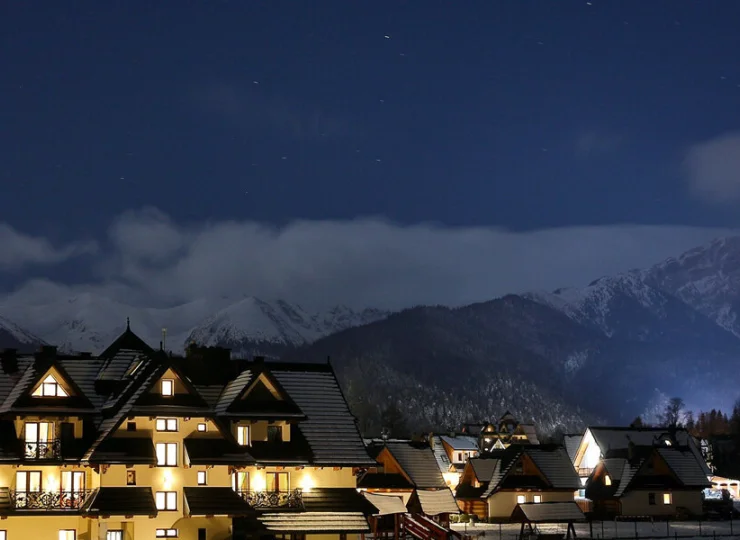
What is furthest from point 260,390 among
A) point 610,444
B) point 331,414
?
point 610,444

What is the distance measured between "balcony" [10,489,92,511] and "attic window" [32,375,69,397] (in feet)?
16.6

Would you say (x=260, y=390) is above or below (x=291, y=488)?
above

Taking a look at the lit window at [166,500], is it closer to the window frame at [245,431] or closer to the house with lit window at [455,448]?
the window frame at [245,431]

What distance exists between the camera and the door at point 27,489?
62769 millimetres

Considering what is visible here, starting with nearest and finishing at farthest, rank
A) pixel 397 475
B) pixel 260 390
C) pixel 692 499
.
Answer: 1. pixel 260 390
2. pixel 397 475
3. pixel 692 499

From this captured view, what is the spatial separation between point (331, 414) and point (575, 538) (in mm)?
22536

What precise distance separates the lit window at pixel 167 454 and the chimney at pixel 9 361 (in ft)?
31.5

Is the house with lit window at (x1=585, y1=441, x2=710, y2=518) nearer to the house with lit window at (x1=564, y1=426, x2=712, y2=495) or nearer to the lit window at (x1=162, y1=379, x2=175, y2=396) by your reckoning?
the house with lit window at (x1=564, y1=426, x2=712, y2=495)

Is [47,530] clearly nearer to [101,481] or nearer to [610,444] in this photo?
[101,481]

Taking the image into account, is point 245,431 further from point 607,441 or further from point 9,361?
point 607,441

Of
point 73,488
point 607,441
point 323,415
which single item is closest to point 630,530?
point 323,415

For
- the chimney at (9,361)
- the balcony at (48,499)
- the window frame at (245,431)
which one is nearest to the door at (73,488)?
the balcony at (48,499)

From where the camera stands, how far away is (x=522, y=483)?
112 m

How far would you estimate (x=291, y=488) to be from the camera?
69.3 meters
